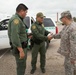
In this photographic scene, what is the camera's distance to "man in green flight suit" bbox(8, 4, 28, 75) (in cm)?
385

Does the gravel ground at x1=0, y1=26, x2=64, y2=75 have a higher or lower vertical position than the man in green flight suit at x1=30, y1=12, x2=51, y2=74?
lower

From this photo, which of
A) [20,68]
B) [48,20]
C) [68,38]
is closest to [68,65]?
[68,38]

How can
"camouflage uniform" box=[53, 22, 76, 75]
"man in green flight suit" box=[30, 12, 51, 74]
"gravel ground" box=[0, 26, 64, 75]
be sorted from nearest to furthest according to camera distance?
"camouflage uniform" box=[53, 22, 76, 75] < "man in green flight suit" box=[30, 12, 51, 74] < "gravel ground" box=[0, 26, 64, 75]

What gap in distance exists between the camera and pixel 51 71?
5863 millimetres

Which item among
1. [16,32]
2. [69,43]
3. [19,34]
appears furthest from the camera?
[69,43]

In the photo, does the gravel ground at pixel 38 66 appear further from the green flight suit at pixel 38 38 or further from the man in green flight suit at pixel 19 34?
the man in green flight suit at pixel 19 34

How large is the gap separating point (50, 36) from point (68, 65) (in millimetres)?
1172

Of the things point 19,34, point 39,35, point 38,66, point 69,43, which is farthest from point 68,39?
point 38,66

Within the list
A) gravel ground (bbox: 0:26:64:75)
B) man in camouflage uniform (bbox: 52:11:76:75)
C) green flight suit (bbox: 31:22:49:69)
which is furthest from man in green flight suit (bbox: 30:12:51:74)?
man in camouflage uniform (bbox: 52:11:76:75)

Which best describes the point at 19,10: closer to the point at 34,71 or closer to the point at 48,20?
the point at 34,71

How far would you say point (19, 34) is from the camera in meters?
4.02

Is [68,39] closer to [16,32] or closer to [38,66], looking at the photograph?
[16,32]

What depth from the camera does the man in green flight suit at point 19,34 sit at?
12.6 feet

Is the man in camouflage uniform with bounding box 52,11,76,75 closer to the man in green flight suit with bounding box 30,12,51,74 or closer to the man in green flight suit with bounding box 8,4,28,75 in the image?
the man in green flight suit with bounding box 8,4,28,75
